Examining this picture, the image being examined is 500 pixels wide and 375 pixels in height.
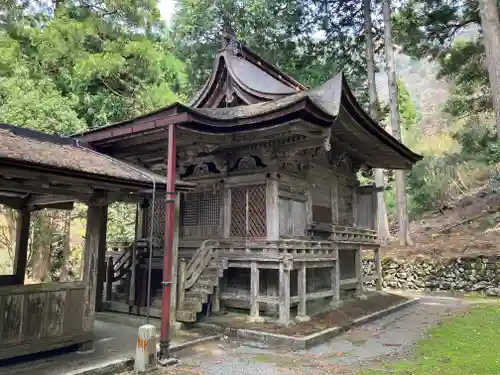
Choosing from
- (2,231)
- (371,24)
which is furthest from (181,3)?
(2,231)

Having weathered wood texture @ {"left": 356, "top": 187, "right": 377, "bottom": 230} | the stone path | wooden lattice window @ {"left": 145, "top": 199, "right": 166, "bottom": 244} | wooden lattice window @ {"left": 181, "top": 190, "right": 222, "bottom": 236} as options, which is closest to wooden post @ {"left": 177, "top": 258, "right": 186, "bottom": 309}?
the stone path

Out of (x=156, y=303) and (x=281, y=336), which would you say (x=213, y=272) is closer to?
(x=156, y=303)

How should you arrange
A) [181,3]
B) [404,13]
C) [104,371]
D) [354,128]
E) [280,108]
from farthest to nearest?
[181,3] < [404,13] < [354,128] < [280,108] < [104,371]

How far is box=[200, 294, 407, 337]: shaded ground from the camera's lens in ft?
29.0

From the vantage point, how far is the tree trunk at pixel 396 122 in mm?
19719

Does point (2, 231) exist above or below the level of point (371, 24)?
below

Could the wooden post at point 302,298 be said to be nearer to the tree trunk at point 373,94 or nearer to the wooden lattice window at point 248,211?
the wooden lattice window at point 248,211

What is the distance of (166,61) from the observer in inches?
722

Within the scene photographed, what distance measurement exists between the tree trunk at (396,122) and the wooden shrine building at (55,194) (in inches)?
585

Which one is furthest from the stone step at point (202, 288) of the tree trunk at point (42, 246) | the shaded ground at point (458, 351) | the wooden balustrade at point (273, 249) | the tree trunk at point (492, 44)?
the tree trunk at point (492, 44)

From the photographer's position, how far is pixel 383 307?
12.5m

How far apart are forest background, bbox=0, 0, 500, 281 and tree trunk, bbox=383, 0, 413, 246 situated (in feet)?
2.69

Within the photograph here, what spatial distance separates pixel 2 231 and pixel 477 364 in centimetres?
1507

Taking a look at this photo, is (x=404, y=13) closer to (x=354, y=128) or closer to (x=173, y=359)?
(x=354, y=128)
